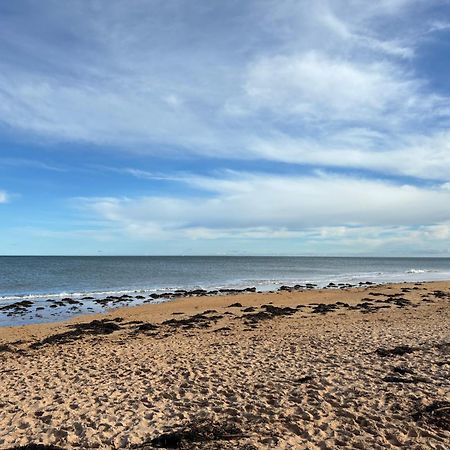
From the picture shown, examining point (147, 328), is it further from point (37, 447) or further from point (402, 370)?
point (37, 447)

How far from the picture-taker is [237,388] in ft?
28.4

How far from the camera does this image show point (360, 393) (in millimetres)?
7984

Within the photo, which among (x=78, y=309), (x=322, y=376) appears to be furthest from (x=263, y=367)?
(x=78, y=309)

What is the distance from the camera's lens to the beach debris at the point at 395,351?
10.8 metres

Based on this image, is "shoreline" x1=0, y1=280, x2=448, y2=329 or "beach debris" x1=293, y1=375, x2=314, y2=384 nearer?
"beach debris" x1=293, y1=375, x2=314, y2=384

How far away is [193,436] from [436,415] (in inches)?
158

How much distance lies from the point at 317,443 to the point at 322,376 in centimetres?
311

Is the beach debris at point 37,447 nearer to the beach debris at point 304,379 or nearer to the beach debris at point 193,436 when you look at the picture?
the beach debris at point 193,436

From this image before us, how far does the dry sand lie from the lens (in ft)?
21.4

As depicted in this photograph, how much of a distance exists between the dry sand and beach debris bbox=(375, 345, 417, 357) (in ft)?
0.16

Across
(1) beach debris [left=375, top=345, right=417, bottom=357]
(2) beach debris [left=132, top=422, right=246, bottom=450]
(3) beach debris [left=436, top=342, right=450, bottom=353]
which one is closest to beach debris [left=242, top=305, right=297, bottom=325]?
(1) beach debris [left=375, top=345, right=417, bottom=357]

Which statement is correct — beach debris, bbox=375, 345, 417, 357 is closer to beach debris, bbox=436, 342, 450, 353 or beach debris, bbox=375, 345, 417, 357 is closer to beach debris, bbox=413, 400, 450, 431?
beach debris, bbox=436, 342, 450, 353

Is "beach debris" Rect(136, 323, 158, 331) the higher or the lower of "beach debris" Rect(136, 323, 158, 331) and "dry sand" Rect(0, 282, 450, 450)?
the lower

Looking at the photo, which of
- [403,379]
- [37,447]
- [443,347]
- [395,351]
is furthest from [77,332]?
[443,347]
